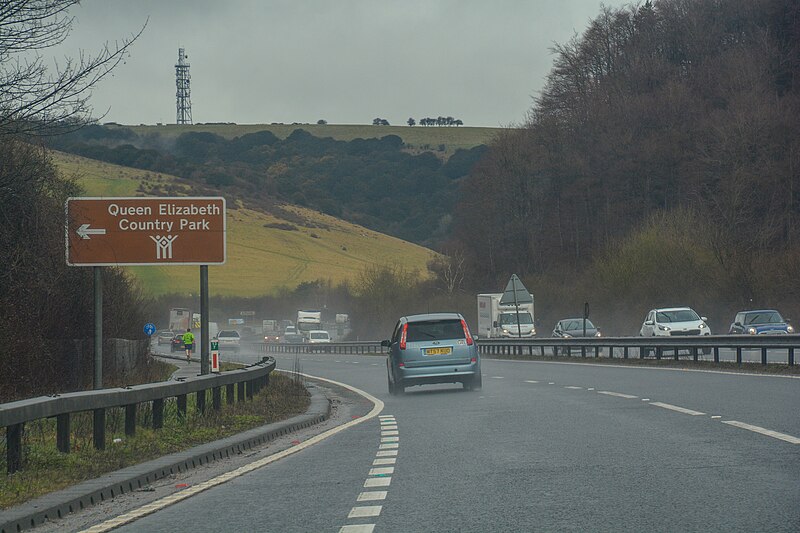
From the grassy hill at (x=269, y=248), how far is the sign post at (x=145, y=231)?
315 feet

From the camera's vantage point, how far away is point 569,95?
298 feet

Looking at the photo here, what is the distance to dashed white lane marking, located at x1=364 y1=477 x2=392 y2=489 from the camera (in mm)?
10531

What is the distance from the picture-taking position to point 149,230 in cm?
2348

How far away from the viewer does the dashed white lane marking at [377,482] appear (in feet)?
34.6

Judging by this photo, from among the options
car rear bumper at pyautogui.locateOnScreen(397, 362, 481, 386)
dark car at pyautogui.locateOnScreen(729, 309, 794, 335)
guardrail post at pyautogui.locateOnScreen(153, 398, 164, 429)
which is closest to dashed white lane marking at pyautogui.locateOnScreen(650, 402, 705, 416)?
guardrail post at pyautogui.locateOnScreen(153, 398, 164, 429)

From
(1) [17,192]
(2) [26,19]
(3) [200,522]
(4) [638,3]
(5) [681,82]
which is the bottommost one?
(3) [200,522]

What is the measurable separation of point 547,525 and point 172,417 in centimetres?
1037

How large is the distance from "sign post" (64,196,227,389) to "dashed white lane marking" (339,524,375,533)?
14.7 m

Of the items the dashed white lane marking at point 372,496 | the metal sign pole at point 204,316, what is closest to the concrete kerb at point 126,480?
the dashed white lane marking at point 372,496

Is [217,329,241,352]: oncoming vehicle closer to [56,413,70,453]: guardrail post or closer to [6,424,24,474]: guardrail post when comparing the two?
[56,413,70,453]: guardrail post

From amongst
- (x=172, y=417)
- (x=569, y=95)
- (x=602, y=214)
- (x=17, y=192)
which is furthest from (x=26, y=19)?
(x=569, y=95)

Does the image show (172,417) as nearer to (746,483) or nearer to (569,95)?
(746,483)

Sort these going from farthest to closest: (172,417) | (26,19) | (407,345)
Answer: (407,345) < (26,19) < (172,417)

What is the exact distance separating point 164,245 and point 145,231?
437 mm
